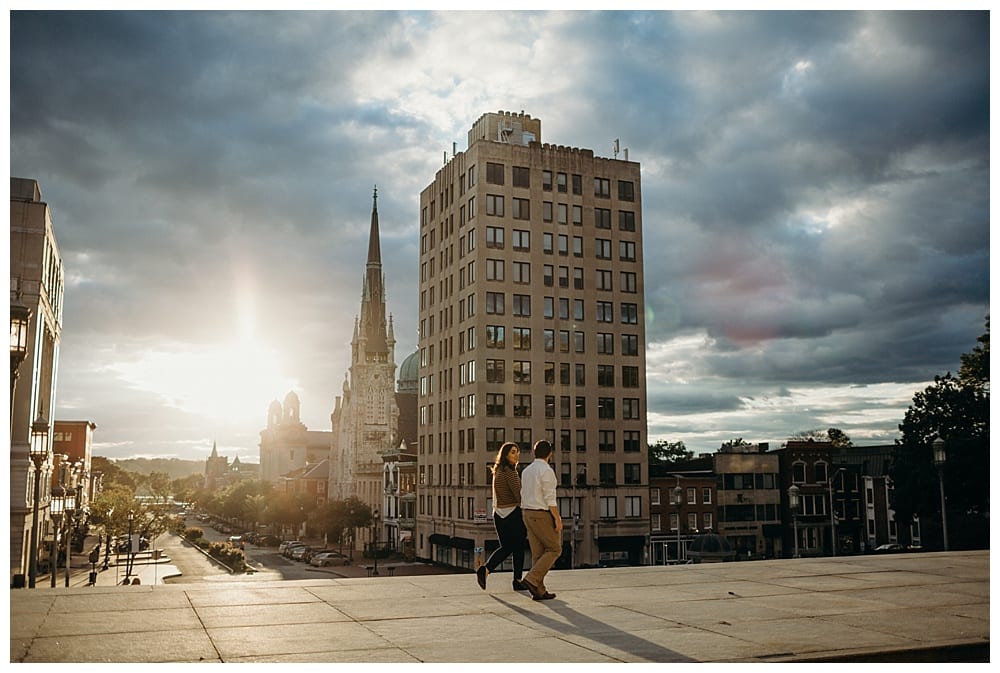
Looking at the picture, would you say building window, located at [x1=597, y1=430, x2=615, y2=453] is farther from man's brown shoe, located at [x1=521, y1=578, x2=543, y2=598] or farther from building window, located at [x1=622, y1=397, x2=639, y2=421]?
man's brown shoe, located at [x1=521, y1=578, x2=543, y2=598]

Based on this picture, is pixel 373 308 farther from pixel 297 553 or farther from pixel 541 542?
pixel 541 542

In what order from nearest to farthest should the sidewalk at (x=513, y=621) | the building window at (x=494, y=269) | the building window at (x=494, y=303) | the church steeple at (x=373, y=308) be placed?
the sidewalk at (x=513, y=621) < the building window at (x=494, y=303) < the building window at (x=494, y=269) < the church steeple at (x=373, y=308)

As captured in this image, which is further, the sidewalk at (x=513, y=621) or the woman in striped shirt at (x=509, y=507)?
the woman in striped shirt at (x=509, y=507)

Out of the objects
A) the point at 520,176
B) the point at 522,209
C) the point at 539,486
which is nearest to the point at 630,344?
the point at 522,209

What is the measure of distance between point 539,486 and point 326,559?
91.1m

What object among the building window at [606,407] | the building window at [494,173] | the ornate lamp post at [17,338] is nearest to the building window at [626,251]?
the building window at [494,173]

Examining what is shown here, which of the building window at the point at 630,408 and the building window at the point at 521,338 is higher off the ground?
the building window at the point at 521,338

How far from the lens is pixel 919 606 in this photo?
10.1 metres

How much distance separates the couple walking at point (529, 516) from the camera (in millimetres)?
10909

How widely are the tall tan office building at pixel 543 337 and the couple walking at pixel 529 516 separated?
197ft

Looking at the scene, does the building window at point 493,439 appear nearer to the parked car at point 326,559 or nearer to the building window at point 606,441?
the building window at point 606,441

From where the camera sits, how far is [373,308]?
158m

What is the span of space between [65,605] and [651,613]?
6.56 metres

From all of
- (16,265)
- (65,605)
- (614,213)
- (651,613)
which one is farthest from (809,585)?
(614,213)
